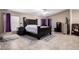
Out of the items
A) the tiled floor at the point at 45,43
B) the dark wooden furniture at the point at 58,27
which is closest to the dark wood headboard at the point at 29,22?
the tiled floor at the point at 45,43

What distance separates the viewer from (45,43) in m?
1.76

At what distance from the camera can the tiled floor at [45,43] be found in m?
1.73

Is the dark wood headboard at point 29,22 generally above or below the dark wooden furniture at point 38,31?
above

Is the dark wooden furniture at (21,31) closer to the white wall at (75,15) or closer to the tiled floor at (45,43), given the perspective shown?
the tiled floor at (45,43)

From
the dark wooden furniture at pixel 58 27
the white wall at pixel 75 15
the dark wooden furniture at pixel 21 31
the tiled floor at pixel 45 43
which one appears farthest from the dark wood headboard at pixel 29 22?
the white wall at pixel 75 15

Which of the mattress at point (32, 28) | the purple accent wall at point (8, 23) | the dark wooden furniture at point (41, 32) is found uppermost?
the purple accent wall at point (8, 23)

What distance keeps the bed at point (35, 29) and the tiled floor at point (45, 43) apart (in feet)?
0.32

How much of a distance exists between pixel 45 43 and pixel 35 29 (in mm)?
327

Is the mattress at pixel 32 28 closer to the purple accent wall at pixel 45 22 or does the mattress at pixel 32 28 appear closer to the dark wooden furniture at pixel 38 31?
the dark wooden furniture at pixel 38 31
